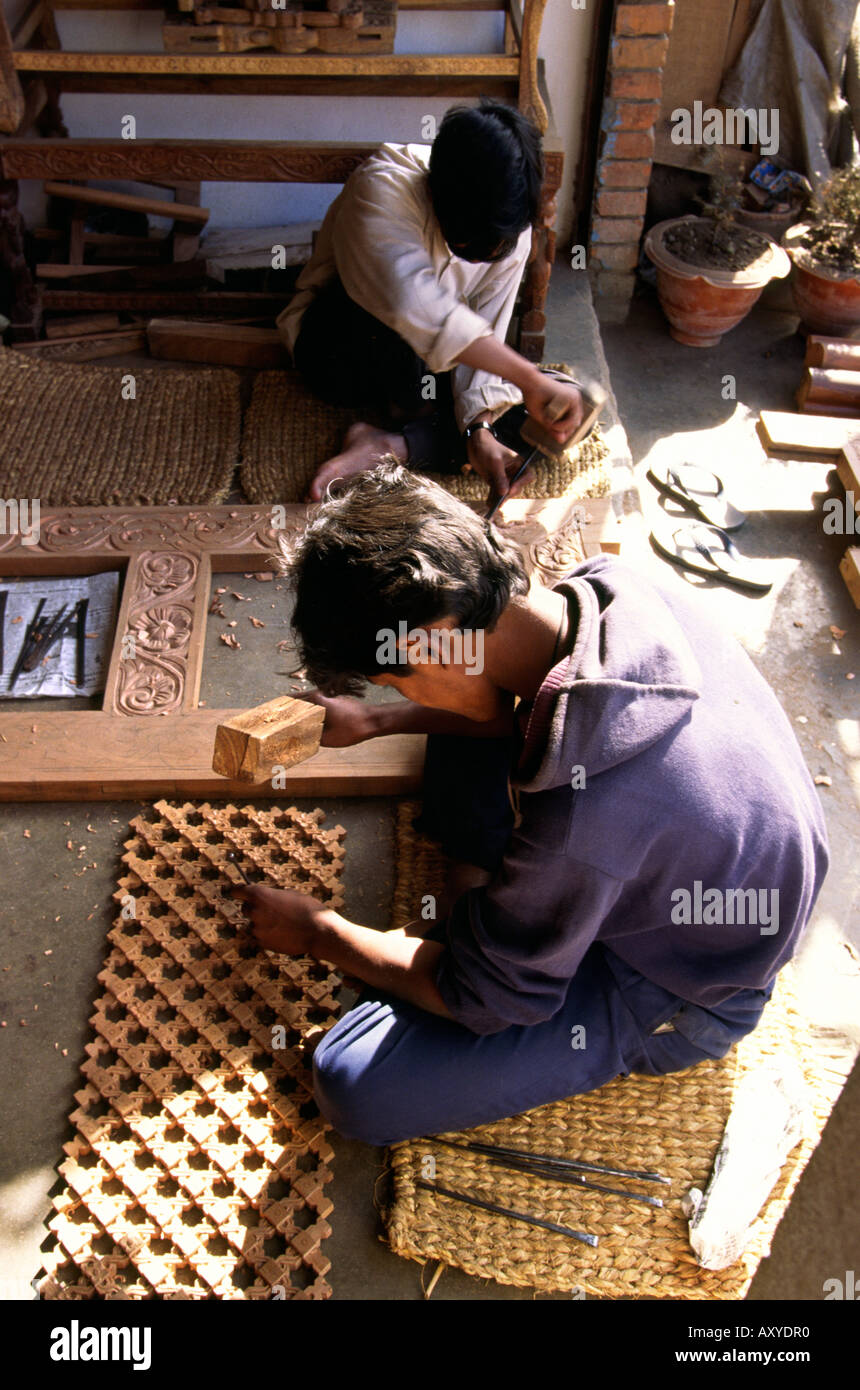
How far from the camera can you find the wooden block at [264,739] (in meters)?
2.00

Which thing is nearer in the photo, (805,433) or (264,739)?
(264,739)

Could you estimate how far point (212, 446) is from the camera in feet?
11.1

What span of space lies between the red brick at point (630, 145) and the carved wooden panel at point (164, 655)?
1.81 m

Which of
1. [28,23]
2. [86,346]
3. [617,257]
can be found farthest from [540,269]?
[28,23]

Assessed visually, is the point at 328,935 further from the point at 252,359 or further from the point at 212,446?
the point at 252,359

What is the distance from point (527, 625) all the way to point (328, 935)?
0.75 metres

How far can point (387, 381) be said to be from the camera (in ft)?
10.7

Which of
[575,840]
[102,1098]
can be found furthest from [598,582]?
[102,1098]

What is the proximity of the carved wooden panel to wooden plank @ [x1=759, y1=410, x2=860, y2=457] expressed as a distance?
0.96m

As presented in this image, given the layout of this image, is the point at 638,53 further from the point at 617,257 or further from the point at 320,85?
the point at 320,85

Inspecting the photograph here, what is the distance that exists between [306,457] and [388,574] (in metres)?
1.84

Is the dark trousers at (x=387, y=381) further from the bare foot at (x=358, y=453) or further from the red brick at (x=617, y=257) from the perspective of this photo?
the red brick at (x=617, y=257)

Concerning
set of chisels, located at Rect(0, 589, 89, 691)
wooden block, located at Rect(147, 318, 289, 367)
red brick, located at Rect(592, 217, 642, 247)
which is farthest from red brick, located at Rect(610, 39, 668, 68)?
set of chisels, located at Rect(0, 589, 89, 691)

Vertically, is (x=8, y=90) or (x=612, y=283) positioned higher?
(x=8, y=90)
